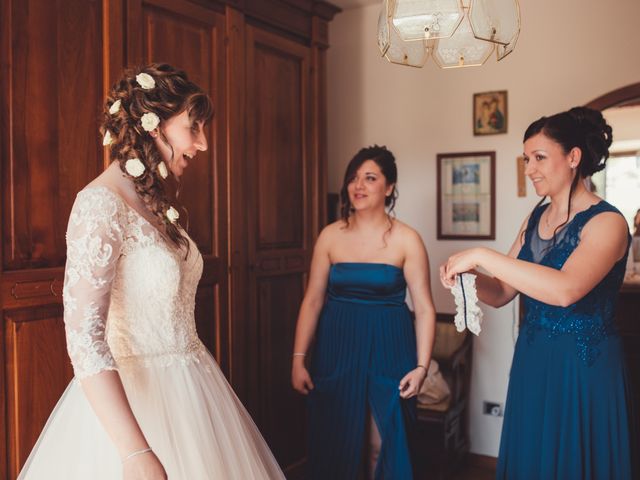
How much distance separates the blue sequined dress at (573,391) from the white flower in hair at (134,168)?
1.26 metres

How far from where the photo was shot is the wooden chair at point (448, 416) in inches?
134

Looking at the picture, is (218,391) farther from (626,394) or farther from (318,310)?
(626,394)

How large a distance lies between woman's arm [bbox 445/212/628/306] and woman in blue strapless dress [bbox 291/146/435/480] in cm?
64

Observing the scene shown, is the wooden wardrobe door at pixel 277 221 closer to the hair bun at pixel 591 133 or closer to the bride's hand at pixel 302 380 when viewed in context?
the bride's hand at pixel 302 380

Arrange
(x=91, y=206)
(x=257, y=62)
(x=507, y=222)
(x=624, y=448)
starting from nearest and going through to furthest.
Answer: (x=91, y=206) < (x=624, y=448) < (x=257, y=62) < (x=507, y=222)

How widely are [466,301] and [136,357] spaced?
1.01m

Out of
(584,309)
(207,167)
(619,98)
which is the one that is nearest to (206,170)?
(207,167)

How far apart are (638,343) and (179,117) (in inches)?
106

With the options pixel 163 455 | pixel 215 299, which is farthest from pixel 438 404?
pixel 163 455

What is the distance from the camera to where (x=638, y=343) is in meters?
3.33

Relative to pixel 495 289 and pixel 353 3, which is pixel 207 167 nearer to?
pixel 495 289

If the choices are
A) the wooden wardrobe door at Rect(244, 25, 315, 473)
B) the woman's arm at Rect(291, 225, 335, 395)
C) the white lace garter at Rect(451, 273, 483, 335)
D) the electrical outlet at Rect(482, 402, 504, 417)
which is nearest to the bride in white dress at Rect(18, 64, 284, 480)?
the white lace garter at Rect(451, 273, 483, 335)

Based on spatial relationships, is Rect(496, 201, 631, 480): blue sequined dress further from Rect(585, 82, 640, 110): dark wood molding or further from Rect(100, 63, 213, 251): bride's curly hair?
Rect(585, 82, 640, 110): dark wood molding

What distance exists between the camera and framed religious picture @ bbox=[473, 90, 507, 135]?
146 inches
